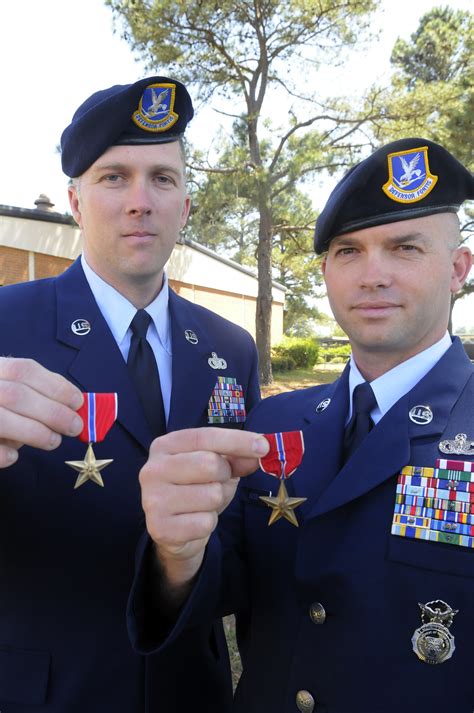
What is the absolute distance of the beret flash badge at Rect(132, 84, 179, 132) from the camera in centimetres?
224

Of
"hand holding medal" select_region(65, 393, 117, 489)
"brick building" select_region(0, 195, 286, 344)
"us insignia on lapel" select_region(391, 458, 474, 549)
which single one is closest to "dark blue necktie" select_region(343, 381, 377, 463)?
"us insignia on lapel" select_region(391, 458, 474, 549)

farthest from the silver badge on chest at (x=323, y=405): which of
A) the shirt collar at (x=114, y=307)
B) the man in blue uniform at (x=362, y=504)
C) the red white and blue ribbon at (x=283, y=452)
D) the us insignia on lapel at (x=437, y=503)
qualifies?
the shirt collar at (x=114, y=307)

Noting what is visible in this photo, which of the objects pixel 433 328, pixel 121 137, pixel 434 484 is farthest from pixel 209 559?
pixel 121 137

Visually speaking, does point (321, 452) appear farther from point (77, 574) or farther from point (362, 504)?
point (77, 574)

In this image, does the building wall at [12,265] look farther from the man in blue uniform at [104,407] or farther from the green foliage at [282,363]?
the man in blue uniform at [104,407]

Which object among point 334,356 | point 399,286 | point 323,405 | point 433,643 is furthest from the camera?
point 334,356

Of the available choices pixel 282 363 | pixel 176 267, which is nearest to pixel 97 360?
pixel 176 267

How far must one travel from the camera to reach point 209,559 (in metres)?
1.45

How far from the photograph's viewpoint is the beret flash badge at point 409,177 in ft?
5.70

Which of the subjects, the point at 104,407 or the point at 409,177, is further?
the point at 409,177

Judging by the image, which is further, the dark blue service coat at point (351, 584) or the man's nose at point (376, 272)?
the man's nose at point (376, 272)

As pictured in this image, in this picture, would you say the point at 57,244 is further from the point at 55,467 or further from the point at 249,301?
the point at 55,467

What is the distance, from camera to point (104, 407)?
4.68ft

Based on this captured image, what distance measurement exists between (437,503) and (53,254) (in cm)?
1748
